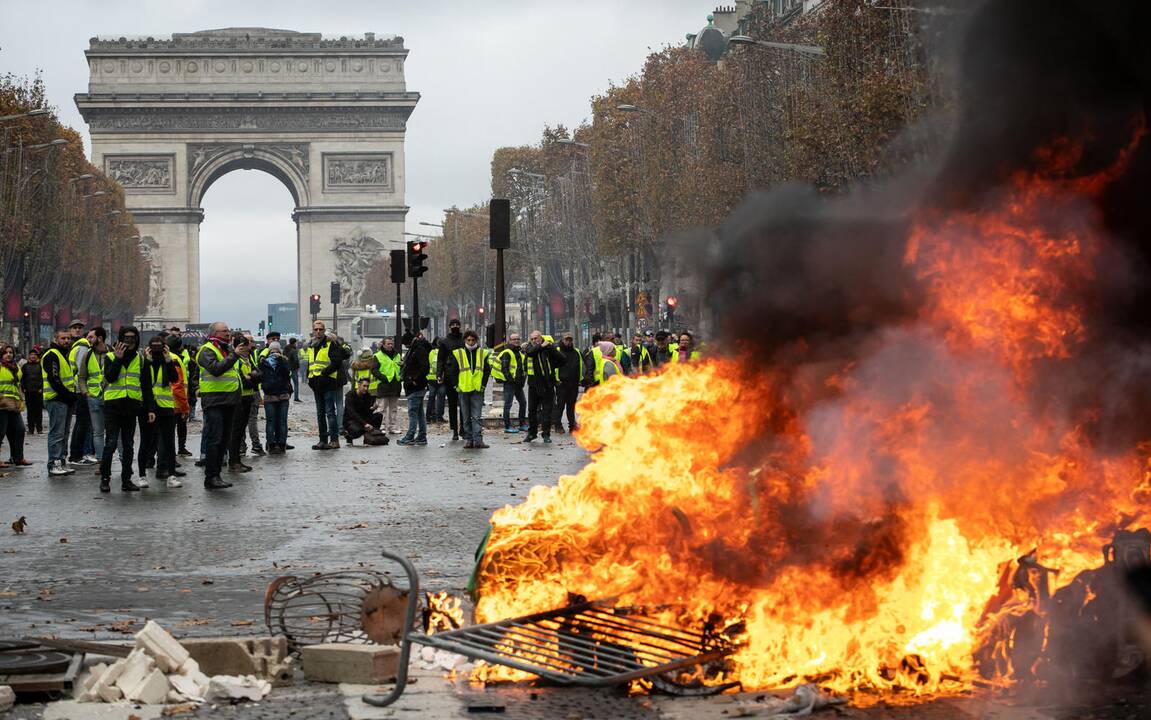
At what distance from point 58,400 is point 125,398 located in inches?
149

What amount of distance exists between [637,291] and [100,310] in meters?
33.6

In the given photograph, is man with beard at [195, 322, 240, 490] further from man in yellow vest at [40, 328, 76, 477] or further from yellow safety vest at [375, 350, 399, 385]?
yellow safety vest at [375, 350, 399, 385]

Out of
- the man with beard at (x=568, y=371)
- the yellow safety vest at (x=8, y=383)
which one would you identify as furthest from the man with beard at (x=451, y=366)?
the yellow safety vest at (x=8, y=383)

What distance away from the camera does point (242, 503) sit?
51.2 feet

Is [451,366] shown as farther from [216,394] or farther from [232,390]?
[216,394]

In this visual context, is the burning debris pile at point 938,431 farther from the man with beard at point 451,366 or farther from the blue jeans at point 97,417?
the man with beard at point 451,366

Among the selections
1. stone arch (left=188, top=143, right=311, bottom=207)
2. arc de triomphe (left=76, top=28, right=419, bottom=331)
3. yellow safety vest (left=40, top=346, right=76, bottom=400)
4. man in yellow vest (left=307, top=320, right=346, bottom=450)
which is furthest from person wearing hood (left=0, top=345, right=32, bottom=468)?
stone arch (left=188, top=143, right=311, bottom=207)

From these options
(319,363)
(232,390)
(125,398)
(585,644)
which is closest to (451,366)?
(319,363)

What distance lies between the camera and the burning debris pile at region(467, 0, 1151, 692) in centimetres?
658

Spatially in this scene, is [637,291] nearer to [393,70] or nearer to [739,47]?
[739,47]

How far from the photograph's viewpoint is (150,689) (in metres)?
6.54

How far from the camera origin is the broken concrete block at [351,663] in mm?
6812

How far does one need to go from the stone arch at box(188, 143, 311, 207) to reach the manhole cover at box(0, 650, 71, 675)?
81809 millimetres

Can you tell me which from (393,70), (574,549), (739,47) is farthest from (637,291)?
(574,549)
